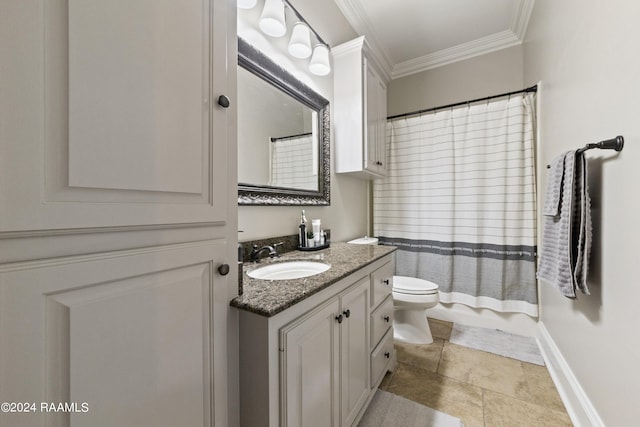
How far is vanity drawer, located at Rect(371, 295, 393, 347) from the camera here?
1.39 meters

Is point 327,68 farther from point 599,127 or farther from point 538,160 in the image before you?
point 538,160

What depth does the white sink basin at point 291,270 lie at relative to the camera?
49.4 inches

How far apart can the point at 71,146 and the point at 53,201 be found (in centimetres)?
10

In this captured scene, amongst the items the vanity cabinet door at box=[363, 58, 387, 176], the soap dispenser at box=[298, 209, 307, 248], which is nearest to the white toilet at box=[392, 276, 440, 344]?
the soap dispenser at box=[298, 209, 307, 248]

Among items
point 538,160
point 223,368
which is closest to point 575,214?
point 538,160

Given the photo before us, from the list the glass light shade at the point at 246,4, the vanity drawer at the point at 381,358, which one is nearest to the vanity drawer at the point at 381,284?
the vanity drawer at the point at 381,358

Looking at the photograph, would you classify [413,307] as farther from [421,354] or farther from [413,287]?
[421,354]

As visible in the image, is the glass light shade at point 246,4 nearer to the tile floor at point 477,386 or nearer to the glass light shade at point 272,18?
the glass light shade at point 272,18

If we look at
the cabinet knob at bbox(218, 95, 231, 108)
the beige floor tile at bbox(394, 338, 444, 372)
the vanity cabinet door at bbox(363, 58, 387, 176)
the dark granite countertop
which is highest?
the vanity cabinet door at bbox(363, 58, 387, 176)

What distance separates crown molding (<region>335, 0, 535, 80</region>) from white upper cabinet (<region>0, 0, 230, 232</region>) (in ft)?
6.19

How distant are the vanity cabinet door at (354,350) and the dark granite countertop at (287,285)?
0.12m

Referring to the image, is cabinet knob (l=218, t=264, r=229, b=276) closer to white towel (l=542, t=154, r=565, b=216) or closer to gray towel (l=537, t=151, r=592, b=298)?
gray towel (l=537, t=151, r=592, b=298)

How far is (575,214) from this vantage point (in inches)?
48.4

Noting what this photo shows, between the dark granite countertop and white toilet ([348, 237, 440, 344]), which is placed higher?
the dark granite countertop
